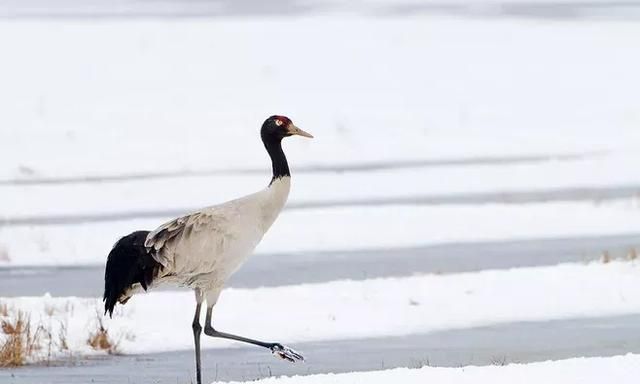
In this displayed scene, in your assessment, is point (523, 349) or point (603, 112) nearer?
point (523, 349)

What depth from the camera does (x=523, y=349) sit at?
1127 cm

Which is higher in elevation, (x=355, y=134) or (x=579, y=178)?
(x=355, y=134)

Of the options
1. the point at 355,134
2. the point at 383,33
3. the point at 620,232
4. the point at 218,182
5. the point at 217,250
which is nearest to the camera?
the point at 217,250

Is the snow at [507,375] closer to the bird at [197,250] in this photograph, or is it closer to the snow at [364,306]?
the bird at [197,250]

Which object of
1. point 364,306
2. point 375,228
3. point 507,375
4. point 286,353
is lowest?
point 507,375

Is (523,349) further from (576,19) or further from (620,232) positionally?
(576,19)

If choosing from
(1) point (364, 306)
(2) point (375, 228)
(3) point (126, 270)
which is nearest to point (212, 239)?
(3) point (126, 270)

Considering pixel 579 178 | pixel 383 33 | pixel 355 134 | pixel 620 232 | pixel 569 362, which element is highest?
pixel 383 33

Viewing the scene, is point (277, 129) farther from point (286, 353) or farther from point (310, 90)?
point (310, 90)

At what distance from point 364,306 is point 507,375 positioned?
3.49 m

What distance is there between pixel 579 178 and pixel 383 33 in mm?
15531

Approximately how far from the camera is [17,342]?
1073cm

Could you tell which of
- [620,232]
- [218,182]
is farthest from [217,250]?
[218,182]

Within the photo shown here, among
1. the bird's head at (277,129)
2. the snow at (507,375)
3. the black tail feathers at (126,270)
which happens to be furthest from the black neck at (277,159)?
the snow at (507,375)
